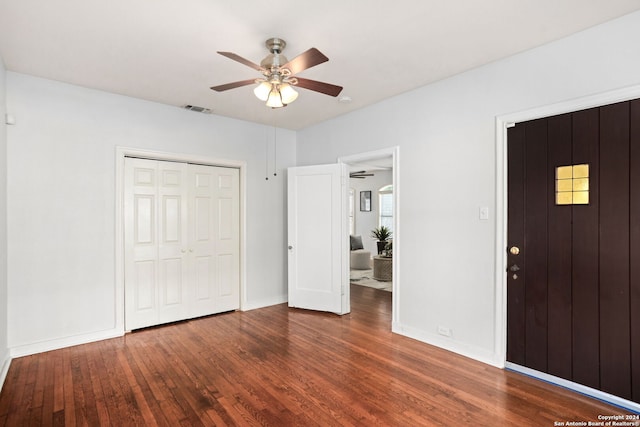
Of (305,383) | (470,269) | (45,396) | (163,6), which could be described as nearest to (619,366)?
(470,269)

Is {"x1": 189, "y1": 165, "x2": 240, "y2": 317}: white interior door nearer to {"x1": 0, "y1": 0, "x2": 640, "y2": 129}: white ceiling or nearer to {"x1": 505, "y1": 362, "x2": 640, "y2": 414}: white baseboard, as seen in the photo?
{"x1": 0, "y1": 0, "x2": 640, "y2": 129}: white ceiling

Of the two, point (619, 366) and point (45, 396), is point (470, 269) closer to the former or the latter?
point (619, 366)

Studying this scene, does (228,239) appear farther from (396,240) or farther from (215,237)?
(396,240)

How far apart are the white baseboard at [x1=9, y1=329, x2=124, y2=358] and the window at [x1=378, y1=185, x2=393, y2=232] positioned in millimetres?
7474

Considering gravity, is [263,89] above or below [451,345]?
above

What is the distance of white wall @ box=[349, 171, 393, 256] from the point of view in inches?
395

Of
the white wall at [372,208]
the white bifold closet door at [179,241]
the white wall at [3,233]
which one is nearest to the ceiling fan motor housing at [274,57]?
the white bifold closet door at [179,241]

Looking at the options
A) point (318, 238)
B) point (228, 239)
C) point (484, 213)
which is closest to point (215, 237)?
point (228, 239)

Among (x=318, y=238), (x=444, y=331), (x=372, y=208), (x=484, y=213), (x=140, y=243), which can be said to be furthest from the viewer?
(x=372, y=208)

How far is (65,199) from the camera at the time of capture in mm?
3512

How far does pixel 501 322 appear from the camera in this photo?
301cm

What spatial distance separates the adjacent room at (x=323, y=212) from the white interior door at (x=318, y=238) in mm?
36

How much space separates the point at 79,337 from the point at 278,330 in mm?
2100

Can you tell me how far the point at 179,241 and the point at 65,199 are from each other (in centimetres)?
128
